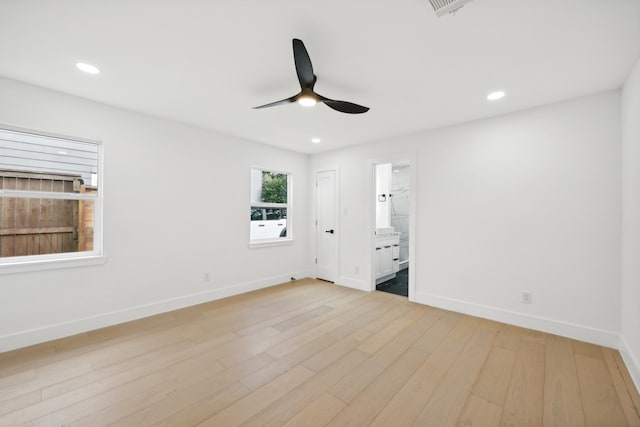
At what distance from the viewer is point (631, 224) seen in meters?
2.21

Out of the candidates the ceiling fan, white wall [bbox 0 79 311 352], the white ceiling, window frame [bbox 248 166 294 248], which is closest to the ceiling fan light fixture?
the ceiling fan

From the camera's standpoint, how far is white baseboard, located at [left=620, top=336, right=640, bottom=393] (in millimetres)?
1964

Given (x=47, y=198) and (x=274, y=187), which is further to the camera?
(x=274, y=187)

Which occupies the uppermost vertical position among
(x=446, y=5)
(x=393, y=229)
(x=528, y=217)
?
(x=446, y=5)

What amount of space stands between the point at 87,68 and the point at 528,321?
5.11 metres

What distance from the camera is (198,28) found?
1.77 m

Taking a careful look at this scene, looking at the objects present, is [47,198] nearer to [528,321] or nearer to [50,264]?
[50,264]

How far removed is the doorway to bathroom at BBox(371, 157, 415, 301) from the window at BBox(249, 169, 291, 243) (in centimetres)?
175

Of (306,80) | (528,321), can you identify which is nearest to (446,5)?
(306,80)

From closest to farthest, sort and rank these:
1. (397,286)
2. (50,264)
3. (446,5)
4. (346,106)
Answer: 1. (446,5)
2. (346,106)
3. (50,264)
4. (397,286)

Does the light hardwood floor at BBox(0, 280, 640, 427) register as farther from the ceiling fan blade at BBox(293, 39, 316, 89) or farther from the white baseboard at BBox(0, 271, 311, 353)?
the ceiling fan blade at BBox(293, 39, 316, 89)

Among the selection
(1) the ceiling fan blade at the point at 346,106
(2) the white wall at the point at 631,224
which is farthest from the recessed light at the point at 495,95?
(1) the ceiling fan blade at the point at 346,106

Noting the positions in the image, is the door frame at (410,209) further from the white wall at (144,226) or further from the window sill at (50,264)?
the window sill at (50,264)

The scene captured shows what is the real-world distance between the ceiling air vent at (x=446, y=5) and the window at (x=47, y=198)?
359 cm
